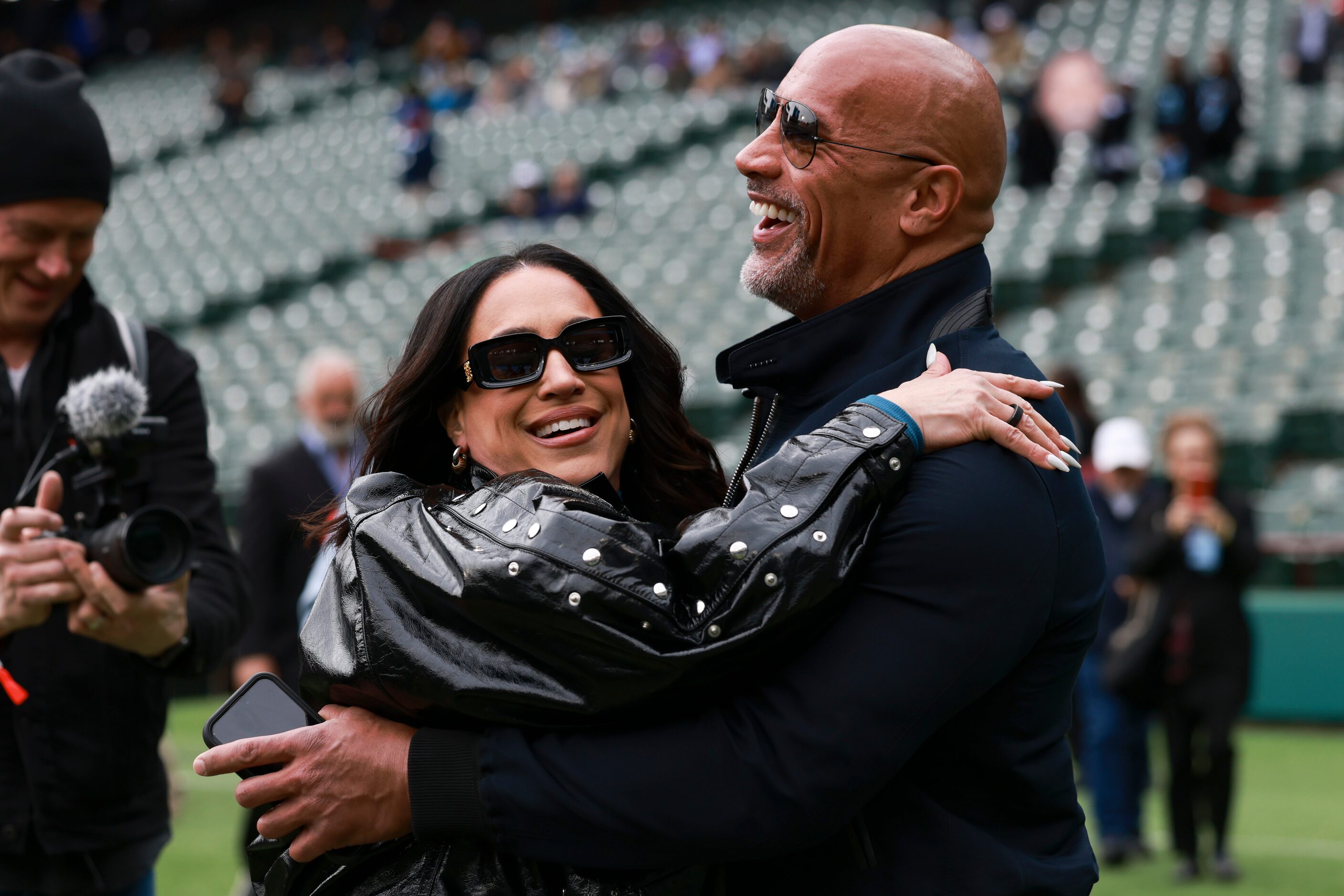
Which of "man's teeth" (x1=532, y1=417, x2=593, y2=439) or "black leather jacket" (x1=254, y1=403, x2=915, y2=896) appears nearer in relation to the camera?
"black leather jacket" (x1=254, y1=403, x2=915, y2=896)

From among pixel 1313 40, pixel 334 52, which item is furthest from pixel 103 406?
pixel 334 52

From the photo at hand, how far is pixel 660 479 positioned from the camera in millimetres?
2428

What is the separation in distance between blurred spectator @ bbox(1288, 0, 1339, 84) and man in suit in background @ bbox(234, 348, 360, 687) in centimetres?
1397

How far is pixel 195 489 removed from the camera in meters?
3.02

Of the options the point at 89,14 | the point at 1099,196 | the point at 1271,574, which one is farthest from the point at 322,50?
the point at 1271,574

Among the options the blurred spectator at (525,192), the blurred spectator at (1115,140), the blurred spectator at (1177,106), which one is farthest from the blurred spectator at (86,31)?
the blurred spectator at (1177,106)

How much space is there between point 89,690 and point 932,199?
6.05ft

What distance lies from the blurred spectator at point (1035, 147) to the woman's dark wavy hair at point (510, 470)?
510 inches

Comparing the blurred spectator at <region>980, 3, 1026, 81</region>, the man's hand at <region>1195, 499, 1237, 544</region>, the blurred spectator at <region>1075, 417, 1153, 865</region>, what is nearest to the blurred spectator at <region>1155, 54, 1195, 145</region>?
the blurred spectator at <region>980, 3, 1026, 81</region>

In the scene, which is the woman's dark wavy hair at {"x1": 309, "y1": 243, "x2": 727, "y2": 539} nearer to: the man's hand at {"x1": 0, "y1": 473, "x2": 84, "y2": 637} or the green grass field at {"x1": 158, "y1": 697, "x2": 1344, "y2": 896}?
the man's hand at {"x1": 0, "y1": 473, "x2": 84, "y2": 637}

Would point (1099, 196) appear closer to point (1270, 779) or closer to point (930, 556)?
point (1270, 779)

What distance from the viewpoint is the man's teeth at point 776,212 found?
220 cm

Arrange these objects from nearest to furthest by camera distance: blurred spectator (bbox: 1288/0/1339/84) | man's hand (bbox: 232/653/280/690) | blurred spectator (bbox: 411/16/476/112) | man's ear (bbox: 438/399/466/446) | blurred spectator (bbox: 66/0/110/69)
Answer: man's ear (bbox: 438/399/466/446)
man's hand (bbox: 232/653/280/690)
blurred spectator (bbox: 1288/0/1339/84)
blurred spectator (bbox: 411/16/476/112)
blurred spectator (bbox: 66/0/110/69)

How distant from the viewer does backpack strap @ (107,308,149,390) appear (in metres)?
2.96
